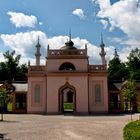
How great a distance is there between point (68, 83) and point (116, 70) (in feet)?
157

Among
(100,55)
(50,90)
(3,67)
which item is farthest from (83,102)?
(3,67)

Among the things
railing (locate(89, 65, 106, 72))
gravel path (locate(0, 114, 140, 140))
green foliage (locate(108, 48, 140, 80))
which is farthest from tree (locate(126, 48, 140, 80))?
gravel path (locate(0, 114, 140, 140))

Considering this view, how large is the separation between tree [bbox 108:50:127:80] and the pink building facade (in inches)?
1665

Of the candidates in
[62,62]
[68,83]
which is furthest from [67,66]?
[68,83]

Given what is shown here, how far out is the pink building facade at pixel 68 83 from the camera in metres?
44.1

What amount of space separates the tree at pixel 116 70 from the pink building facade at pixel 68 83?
4229 centimetres

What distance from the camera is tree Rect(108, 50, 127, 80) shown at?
287 ft

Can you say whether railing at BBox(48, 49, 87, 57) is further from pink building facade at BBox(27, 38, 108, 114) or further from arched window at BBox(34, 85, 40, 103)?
arched window at BBox(34, 85, 40, 103)

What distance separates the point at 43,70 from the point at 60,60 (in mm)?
2996

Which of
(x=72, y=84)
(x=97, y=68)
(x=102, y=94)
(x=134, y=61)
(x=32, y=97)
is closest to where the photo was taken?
(x=72, y=84)

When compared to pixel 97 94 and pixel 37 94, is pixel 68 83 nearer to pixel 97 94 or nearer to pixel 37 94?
pixel 97 94

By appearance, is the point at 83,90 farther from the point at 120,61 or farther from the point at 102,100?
the point at 120,61

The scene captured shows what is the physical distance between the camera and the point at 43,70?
45.4m

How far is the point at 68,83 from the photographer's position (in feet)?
145
